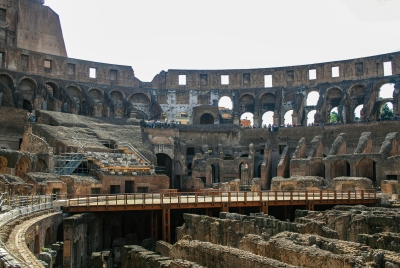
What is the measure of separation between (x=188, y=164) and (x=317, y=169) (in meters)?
13.5

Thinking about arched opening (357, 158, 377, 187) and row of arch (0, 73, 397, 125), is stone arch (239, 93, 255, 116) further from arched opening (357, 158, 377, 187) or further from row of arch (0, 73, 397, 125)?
arched opening (357, 158, 377, 187)

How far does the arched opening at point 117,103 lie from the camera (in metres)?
52.9

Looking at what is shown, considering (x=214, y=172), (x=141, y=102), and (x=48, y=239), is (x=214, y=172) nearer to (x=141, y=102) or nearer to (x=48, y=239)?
(x=141, y=102)

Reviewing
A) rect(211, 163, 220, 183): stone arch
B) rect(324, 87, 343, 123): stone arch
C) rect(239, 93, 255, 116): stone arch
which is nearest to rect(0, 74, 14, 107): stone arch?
rect(211, 163, 220, 183): stone arch

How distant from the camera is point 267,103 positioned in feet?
187

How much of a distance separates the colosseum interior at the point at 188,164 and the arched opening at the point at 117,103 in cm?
17

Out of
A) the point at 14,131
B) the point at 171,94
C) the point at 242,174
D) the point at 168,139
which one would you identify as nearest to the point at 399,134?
the point at 242,174

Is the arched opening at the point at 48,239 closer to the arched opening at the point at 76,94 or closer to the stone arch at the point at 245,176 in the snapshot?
the stone arch at the point at 245,176

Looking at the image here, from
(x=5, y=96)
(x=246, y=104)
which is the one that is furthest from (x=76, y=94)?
(x=246, y=104)

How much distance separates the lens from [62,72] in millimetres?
52781

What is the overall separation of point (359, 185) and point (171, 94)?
28.9 meters

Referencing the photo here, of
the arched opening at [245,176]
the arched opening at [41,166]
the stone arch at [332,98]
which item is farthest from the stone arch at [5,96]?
the stone arch at [332,98]

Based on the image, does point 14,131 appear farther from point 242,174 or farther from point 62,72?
point 242,174

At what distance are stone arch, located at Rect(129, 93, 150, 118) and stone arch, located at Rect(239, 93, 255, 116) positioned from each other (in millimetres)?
11014
